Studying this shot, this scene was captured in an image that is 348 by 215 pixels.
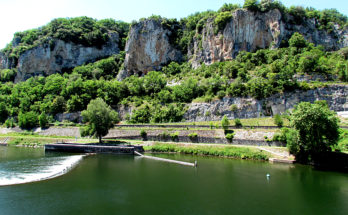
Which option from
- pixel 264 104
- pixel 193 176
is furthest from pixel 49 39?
pixel 193 176

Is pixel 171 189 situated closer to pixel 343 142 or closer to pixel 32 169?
pixel 32 169

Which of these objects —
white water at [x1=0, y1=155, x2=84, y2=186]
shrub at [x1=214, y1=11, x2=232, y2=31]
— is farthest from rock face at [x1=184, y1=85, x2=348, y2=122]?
shrub at [x1=214, y1=11, x2=232, y2=31]

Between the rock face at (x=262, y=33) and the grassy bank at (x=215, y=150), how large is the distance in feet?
143

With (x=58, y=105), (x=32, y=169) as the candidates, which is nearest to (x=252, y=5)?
(x=58, y=105)

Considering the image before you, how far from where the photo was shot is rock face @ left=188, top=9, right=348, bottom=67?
7450cm

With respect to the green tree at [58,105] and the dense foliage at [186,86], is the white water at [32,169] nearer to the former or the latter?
the dense foliage at [186,86]

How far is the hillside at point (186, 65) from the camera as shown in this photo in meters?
56.0

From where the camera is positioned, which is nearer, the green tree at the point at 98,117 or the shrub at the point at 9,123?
the green tree at the point at 98,117

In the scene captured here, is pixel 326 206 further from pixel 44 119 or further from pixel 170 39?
pixel 170 39

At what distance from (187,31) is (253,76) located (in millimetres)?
43808

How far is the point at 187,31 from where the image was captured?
9838 centimetres

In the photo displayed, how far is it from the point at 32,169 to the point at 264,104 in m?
44.0

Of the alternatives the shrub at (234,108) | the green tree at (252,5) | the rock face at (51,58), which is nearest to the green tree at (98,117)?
the shrub at (234,108)

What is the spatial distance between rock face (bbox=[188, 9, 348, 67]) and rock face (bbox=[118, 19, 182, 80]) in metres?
22.7
